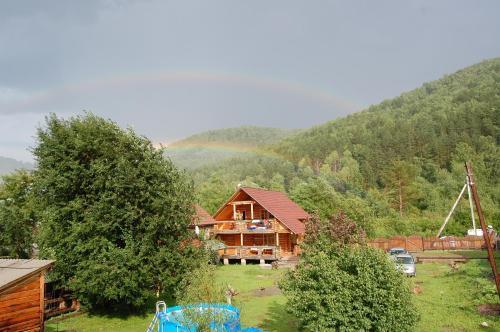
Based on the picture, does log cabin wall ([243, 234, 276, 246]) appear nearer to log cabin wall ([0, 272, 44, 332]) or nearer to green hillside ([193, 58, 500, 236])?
green hillside ([193, 58, 500, 236])

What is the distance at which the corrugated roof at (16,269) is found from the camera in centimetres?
1322

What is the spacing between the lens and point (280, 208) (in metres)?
38.3

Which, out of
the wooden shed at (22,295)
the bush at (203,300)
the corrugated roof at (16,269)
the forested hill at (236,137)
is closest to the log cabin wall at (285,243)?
the bush at (203,300)

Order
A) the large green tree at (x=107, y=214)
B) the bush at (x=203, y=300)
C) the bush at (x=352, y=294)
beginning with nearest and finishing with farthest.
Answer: the bush at (x=352, y=294) < the bush at (x=203, y=300) < the large green tree at (x=107, y=214)

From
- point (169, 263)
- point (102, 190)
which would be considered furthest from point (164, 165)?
point (169, 263)

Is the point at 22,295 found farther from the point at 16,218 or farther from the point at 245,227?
the point at 245,227

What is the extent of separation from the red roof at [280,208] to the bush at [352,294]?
23.1 m

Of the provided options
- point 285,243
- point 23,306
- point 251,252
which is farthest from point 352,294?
point 285,243

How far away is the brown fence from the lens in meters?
39.2

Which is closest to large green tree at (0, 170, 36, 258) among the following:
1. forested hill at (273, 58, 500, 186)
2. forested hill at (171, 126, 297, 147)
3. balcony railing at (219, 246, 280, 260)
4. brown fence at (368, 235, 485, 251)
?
balcony railing at (219, 246, 280, 260)

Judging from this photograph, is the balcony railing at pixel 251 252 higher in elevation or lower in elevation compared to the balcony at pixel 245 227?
lower

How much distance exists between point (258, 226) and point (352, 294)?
26.0 meters

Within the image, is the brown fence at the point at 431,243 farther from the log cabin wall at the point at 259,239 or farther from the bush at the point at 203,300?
the bush at the point at 203,300

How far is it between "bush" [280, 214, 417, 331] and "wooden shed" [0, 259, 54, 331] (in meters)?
8.34
